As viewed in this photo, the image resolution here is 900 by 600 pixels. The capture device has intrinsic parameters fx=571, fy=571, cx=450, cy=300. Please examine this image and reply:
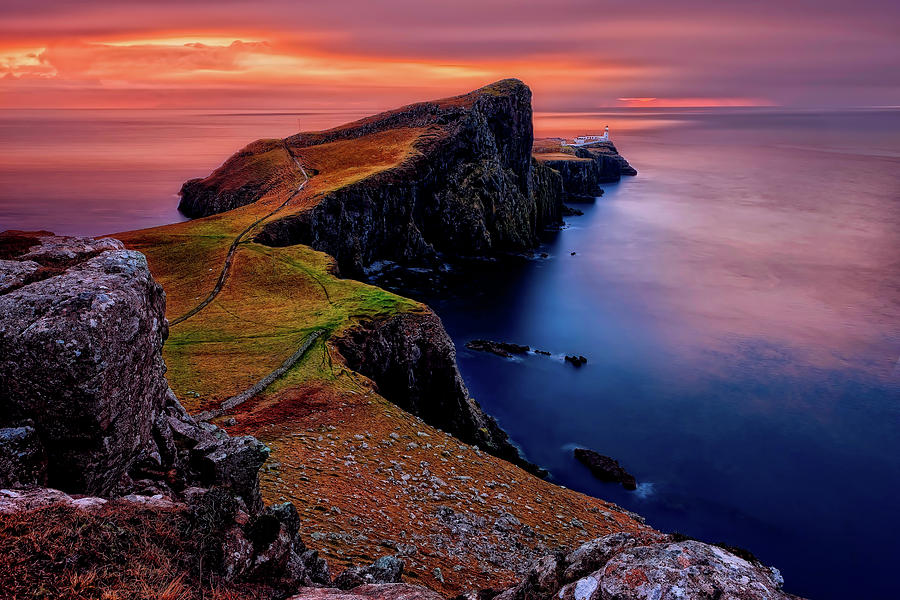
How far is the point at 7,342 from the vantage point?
1349 cm

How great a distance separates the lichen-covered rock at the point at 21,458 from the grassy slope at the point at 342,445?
10.4 metres

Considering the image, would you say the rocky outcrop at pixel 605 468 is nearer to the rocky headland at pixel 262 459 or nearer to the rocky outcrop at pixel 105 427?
the rocky headland at pixel 262 459

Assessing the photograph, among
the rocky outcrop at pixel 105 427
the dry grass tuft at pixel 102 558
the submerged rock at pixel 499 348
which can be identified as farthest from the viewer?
the submerged rock at pixel 499 348

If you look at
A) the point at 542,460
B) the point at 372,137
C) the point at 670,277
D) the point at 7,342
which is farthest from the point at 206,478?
the point at 372,137

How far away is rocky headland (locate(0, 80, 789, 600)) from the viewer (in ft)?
39.1

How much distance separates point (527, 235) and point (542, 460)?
105708mm

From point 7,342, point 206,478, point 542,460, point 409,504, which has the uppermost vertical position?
point 7,342

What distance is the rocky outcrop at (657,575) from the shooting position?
1120cm

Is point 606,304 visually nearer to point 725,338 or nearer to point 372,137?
point 725,338

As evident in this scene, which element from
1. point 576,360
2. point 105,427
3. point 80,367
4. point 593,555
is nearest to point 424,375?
point 576,360

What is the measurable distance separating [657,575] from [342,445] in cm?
2440

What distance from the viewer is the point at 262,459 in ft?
55.6

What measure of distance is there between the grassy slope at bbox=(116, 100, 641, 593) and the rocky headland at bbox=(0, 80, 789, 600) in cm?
16

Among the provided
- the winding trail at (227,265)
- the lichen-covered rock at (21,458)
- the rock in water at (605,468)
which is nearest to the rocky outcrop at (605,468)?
the rock in water at (605,468)
